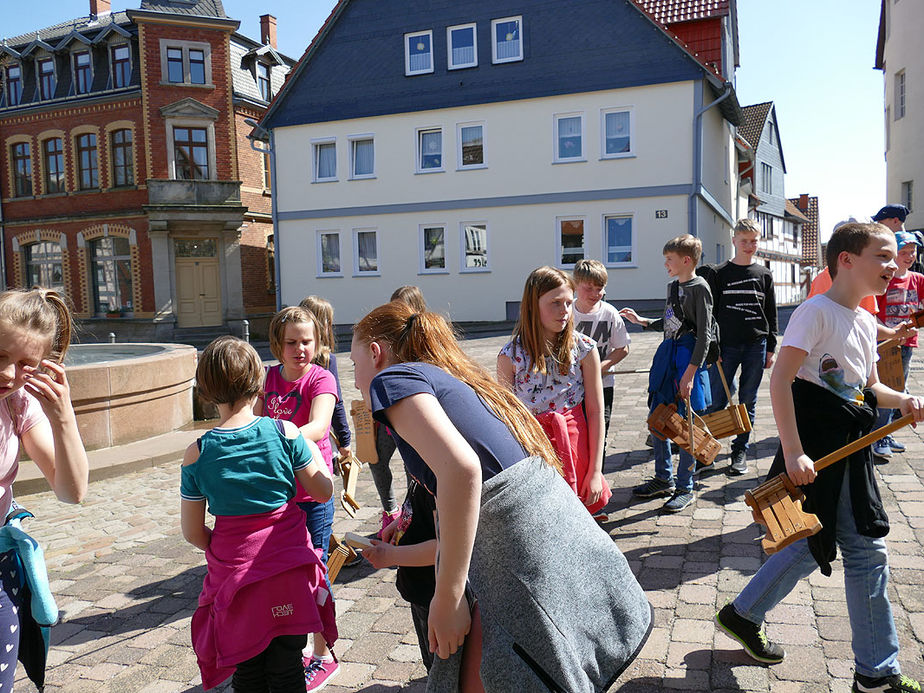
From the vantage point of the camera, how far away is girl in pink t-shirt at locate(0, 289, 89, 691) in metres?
2.18

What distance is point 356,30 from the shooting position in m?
26.4

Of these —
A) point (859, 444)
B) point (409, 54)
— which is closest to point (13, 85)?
point (409, 54)

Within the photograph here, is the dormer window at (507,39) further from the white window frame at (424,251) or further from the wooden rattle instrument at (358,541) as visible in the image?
the wooden rattle instrument at (358,541)

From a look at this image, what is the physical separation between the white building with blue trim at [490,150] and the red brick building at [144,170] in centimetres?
361

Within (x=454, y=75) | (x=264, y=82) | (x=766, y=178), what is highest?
(x=264, y=82)

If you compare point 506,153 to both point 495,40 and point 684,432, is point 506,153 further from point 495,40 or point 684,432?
point 684,432

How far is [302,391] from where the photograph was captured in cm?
370

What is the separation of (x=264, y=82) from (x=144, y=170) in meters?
6.48

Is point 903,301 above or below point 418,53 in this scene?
below

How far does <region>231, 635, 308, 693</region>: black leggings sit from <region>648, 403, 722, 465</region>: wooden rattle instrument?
3.35 meters

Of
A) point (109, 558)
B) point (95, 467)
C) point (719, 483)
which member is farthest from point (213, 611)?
point (95, 467)

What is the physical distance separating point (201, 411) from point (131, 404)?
1.35m

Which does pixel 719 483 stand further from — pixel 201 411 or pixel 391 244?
pixel 391 244

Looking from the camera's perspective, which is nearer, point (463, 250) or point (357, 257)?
point (463, 250)
